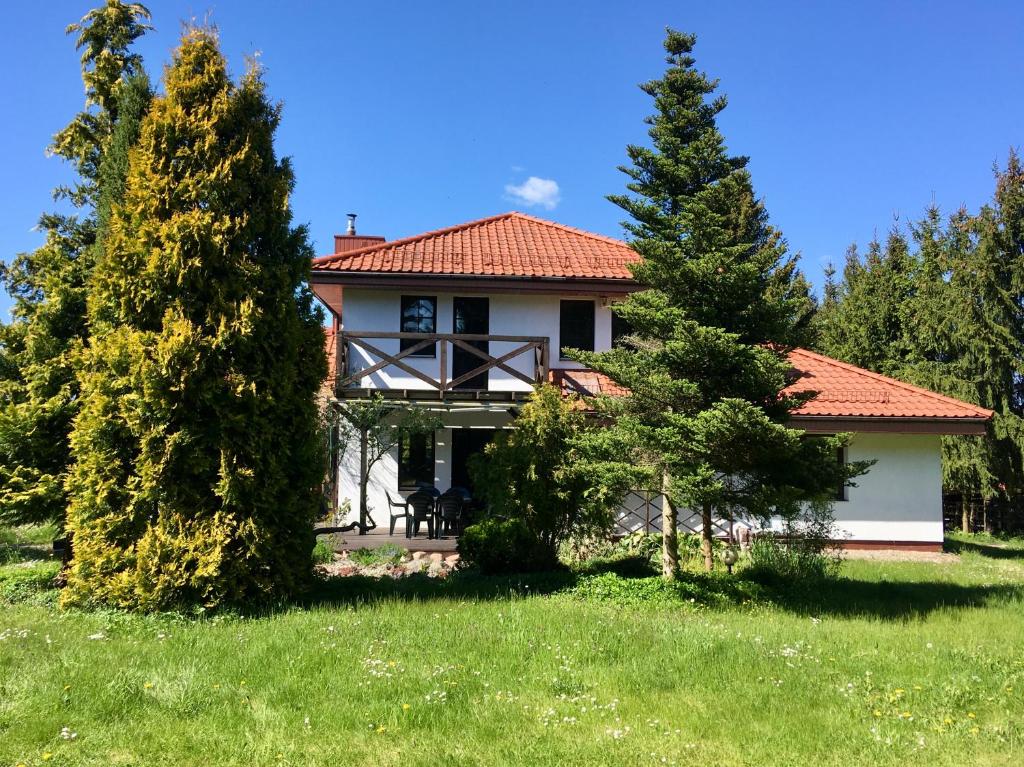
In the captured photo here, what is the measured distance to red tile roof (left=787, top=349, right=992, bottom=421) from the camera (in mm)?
14000

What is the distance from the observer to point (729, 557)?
10.3 meters

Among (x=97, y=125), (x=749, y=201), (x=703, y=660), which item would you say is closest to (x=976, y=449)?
(x=749, y=201)

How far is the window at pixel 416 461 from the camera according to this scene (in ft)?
50.7

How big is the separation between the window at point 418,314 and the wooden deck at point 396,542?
475 cm

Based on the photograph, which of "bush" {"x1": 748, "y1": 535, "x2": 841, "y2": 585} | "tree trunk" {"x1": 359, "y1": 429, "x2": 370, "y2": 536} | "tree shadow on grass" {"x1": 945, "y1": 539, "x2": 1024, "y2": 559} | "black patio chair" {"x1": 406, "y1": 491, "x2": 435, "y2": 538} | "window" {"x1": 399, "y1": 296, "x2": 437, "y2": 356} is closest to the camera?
"bush" {"x1": 748, "y1": 535, "x2": 841, "y2": 585}

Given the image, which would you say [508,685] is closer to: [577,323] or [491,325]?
[491,325]

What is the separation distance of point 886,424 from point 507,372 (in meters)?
8.09

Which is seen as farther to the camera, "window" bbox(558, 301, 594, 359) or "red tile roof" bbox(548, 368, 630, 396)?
"window" bbox(558, 301, 594, 359)

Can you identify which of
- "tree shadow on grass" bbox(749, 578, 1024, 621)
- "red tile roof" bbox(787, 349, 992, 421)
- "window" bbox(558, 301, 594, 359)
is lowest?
"tree shadow on grass" bbox(749, 578, 1024, 621)

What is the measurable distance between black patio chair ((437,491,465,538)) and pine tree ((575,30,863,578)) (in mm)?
4731

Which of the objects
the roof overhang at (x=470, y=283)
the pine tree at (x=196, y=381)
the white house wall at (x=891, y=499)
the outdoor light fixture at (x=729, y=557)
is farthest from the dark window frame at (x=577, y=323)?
the pine tree at (x=196, y=381)

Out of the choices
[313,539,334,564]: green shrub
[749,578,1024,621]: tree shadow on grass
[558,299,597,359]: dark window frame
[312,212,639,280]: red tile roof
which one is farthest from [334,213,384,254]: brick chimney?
[749,578,1024,621]: tree shadow on grass

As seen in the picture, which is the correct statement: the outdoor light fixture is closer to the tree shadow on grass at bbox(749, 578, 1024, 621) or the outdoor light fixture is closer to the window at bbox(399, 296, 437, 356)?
the tree shadow on grass at bbox(749, 578, 1024, 621)

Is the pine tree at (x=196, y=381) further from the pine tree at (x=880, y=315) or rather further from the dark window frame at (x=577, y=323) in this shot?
the pine tree at (x=880, y=315)
